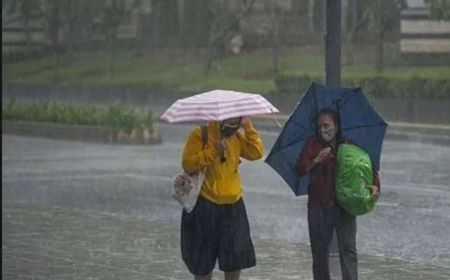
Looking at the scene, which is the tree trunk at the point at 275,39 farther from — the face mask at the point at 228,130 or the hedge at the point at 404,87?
the face mask at the point at 228,130

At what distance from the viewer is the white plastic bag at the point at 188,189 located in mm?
10070

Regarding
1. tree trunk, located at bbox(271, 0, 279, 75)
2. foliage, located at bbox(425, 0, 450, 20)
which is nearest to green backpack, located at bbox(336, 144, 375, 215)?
foliage, located at bbox(425, 0, 450, 20)

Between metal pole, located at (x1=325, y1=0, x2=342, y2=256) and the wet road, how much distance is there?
1.89 meters

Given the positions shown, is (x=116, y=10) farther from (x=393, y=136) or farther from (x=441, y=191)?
(x=441, y=191)

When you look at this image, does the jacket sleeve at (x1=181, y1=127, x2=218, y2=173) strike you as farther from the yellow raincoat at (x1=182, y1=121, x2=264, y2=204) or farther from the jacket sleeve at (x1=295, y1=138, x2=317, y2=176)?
the jacket sleeve at (x1=295, y1=138, x2=317, y2=176)

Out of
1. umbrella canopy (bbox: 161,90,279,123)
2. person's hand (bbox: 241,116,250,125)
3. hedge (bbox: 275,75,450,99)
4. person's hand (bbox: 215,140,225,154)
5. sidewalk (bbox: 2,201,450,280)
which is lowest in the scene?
sidewalk (bbox: 2,201,450,280)

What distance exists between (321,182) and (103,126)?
64.8ft

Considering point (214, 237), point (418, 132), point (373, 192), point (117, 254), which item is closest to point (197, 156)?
point (214, 237)

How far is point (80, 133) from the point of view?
30.0 m

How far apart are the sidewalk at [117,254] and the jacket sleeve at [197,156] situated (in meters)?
2.32

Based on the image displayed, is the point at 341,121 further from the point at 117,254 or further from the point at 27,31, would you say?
the point at 27,31

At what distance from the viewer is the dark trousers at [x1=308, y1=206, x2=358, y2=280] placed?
33.6 feet

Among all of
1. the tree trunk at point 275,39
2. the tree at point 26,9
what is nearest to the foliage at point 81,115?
the tree trunk at point 275,39

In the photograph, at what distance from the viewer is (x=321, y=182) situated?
33.3 feet
